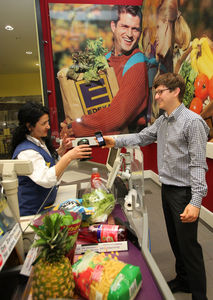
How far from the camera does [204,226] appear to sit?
254 centimetres

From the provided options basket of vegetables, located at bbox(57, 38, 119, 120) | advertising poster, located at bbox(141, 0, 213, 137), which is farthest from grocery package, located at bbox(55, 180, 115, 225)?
basket of vegetables, located at bbox(57, 38, 119, 120)

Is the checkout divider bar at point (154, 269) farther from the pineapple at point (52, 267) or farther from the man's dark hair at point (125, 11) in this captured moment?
the man's dark hair at point (125, 11)

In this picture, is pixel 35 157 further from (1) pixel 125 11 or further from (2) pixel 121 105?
(1) pixel 125 11

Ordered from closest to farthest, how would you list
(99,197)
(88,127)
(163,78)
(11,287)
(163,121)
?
(11,287)
(99,197)
(163,78)
(163,121)
(88,127)

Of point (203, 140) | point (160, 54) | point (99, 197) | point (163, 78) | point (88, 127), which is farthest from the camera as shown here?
point (88, 127)

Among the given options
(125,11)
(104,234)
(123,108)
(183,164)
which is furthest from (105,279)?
(125,11)

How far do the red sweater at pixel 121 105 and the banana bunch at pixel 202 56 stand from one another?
60.2 inches

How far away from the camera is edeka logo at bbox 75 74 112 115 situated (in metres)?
3.99

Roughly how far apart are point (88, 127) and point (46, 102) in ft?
3.04

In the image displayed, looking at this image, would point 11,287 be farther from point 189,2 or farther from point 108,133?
point 108,133

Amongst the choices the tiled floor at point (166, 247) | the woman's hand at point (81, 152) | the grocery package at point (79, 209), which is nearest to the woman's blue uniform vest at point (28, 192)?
the woman's hand at point (81, 152)

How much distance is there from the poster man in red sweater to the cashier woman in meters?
2.34

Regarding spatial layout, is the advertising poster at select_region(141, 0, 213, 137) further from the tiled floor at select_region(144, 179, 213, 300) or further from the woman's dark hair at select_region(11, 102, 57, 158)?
the woman's dark hair at select_region(11, 102, 57, 158)

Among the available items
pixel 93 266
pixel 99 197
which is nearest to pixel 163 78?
pixel 99 197
